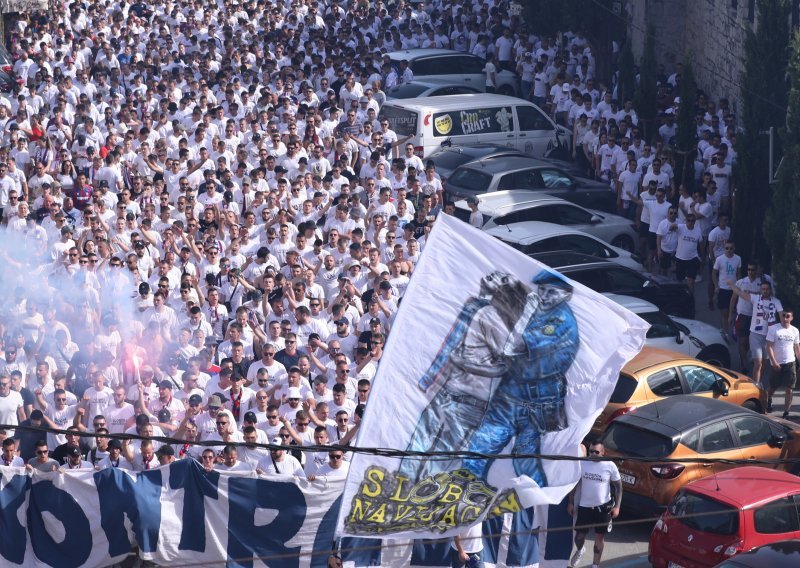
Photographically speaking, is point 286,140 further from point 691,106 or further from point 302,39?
point 302,39

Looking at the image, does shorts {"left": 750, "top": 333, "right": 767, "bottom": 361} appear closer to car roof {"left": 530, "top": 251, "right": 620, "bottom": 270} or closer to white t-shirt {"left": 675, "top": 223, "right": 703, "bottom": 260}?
car roof {"left": 530, "top": 251, "right": 620, "bottom": 270}

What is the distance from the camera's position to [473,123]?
934 inches

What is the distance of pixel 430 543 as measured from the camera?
11.2m

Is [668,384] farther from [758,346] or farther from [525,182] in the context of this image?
[525,182]

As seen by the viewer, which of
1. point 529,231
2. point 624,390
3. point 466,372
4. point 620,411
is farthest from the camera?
point 529,231

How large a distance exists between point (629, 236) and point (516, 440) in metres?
13.3

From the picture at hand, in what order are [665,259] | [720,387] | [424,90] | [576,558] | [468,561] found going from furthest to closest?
A: [424,90] → [665,259] → [720,387] → [576,558] → [468,561]

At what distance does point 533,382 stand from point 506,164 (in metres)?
13.8

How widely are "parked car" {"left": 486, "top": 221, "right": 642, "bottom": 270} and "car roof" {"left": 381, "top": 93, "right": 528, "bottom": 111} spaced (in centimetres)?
445

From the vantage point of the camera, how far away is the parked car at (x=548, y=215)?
65.4ft

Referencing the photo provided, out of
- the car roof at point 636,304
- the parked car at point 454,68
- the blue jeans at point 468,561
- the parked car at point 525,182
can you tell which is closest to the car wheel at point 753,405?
the car roof at point 636,304

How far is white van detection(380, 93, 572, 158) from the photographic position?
23078 millimetres

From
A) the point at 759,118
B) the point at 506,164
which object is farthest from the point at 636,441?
the point at 506,164

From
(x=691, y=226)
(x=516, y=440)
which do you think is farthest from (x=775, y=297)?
(x=516, y=440)
